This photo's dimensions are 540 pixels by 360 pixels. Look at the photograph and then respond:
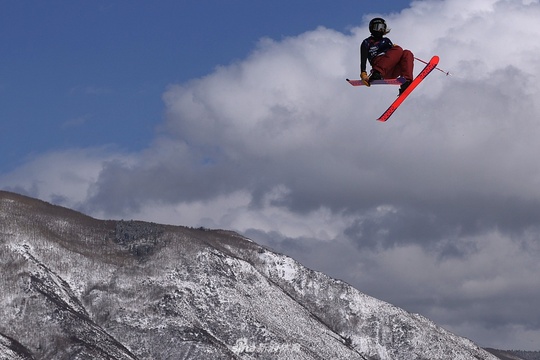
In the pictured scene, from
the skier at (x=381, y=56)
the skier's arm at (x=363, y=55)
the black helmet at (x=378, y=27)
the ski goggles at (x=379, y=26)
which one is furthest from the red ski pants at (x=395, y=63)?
the ski goggles at (x=379, y=26)

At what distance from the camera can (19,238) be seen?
159625 millimetres

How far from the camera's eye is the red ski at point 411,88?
5325 cm

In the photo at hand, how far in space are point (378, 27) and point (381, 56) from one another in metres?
1.40

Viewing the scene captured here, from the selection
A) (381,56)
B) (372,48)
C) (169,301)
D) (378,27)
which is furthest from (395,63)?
(169,301)

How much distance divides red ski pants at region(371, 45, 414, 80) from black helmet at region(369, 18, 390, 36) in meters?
1.02

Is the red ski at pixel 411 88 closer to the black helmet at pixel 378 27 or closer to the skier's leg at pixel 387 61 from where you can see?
the skier's leg at pixel 387 61

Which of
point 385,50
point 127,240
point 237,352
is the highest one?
point 127,240

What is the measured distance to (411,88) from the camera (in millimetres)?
53156

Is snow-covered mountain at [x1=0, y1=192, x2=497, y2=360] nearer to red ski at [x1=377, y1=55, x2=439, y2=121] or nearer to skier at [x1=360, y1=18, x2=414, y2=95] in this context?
red ski at [x1=377, y1=55, x2=439, y2=121]

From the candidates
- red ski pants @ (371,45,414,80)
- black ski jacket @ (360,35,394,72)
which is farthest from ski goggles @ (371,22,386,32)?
→ red ski pants @ (371,45,414,80)

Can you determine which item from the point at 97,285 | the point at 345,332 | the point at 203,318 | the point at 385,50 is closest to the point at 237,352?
the point at 203,318

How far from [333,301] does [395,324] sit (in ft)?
36.1

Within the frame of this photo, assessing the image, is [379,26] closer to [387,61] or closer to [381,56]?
[381,56]

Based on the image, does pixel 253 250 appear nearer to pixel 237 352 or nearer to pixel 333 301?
pixel 333 301
